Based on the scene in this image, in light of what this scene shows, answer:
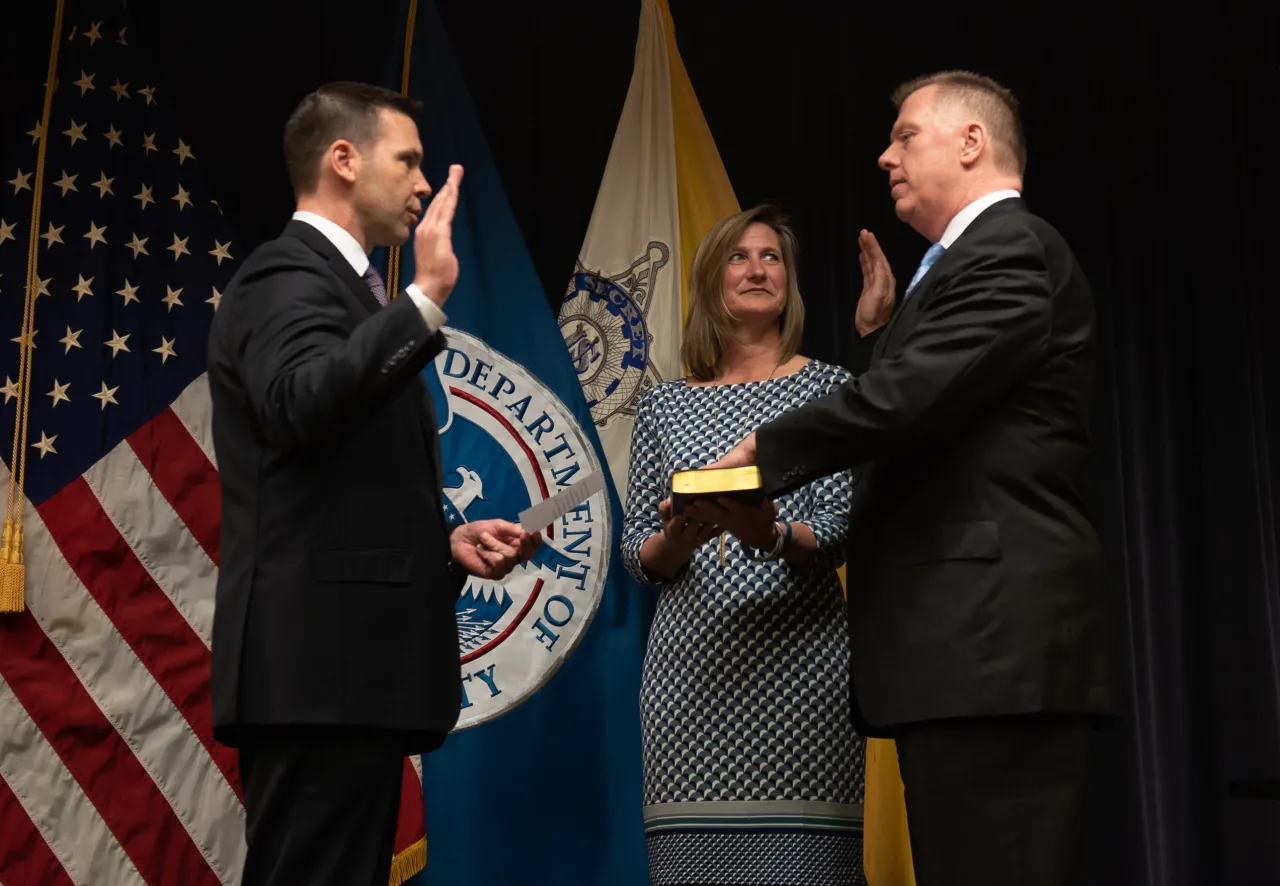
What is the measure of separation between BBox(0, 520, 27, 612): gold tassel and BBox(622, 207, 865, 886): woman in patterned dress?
1.38 m

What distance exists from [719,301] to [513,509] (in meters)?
0.76

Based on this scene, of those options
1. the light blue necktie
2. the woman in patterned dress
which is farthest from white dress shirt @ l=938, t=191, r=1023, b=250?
the woman in patterned dress

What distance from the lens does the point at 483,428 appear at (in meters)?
3.53

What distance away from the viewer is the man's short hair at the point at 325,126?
2219 millimetres

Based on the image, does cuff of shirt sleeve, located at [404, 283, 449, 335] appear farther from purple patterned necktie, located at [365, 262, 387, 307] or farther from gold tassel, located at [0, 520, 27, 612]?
gold tassel, located at [0, 520, 27, 612]

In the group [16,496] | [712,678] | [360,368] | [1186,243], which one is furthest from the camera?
[1186,243]

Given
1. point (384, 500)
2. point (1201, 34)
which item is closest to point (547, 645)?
point (384, 500)

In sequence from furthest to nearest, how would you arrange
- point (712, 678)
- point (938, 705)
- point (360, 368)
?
1. point (712, 678)
2. point (938, 705)
3. point (360, 368)

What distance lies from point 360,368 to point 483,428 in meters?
1.69

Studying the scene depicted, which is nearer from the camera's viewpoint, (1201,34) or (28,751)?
(28,751)

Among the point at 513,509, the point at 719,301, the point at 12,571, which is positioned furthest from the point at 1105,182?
the point at 12,571

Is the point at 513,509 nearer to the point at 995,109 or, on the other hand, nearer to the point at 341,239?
the point at 341,239

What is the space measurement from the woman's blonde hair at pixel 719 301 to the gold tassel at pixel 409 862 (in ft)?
4.01

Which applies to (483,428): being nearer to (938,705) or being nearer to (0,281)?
(0,281)
